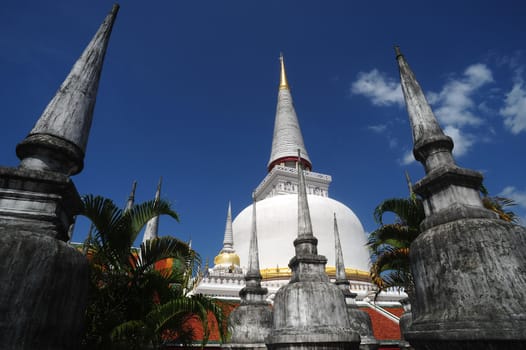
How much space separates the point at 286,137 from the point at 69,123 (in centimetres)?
4012

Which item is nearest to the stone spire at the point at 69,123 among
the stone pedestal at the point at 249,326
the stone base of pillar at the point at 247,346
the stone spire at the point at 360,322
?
the stone pedestal at the point at 249,326

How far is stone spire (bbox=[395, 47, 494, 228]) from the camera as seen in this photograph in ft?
10.3

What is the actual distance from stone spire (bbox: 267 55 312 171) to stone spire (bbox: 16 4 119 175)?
36681 millimetres

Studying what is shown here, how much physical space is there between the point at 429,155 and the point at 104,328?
4903mm

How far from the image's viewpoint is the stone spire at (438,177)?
123 inches

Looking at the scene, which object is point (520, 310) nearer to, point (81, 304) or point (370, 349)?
point (81, 304)

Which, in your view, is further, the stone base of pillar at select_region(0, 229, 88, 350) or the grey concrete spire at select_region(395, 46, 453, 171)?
the grey concrete spire at select_region(395, 46, 453, 171)

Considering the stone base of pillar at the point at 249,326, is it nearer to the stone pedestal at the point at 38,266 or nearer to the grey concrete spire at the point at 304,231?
the grey concrete spire at the point at 304,231

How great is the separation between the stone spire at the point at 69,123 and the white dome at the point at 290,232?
87.0 ft

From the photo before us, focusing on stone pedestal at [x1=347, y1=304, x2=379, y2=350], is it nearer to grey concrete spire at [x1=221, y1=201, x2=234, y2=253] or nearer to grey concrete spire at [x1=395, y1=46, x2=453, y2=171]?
grey concrete spire at [x1=395, y1=46, x2=453, y2=171]

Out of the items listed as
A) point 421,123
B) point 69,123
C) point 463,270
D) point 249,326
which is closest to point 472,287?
point 463,270

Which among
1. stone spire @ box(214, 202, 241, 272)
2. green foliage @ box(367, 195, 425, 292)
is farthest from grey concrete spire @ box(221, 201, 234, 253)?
green foliage @ box(367, 195, 425, 292)

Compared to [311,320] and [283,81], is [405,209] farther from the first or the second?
[283,81]

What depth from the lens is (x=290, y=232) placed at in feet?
102
